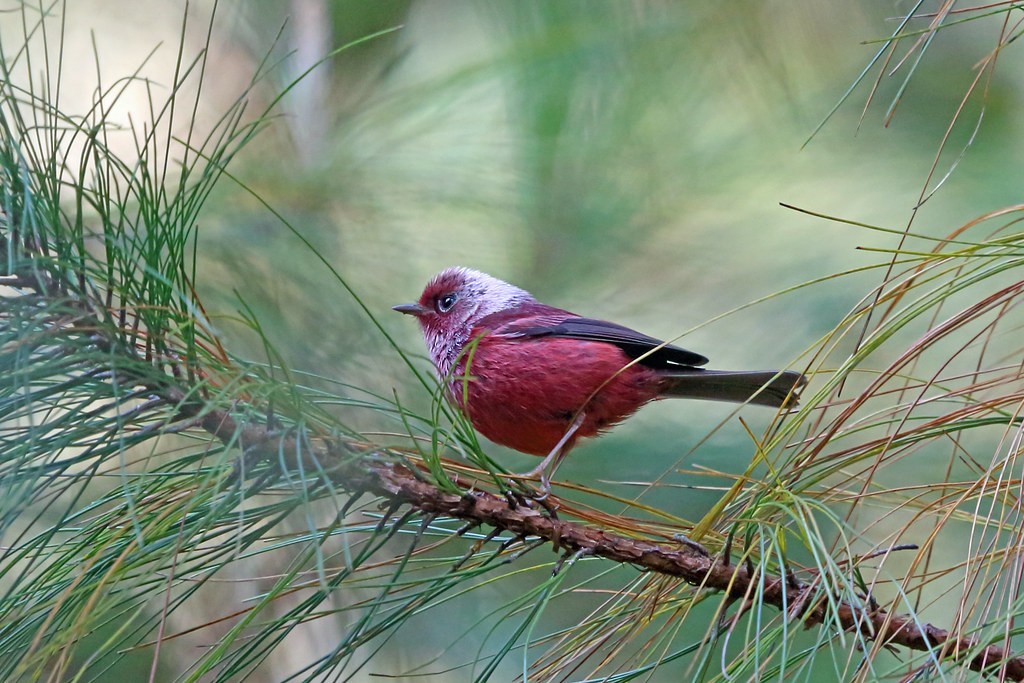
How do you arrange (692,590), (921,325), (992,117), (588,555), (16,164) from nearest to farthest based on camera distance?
(16,164) → (588,555) → (692,590) → (992,117) → (921,325)

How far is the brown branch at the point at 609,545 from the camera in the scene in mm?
1361

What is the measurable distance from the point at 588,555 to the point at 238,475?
61 centimetres

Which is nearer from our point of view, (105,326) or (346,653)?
(105,326)

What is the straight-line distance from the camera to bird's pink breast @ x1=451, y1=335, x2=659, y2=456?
9.06 feet

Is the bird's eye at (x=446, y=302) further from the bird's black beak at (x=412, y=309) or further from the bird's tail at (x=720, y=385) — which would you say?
the bird's tail at (x=720, y=385)

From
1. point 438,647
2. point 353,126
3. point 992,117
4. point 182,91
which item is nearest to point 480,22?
point 353,126

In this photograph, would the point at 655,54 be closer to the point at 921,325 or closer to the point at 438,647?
the point at 921,325

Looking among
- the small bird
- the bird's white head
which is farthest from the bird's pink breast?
the bird's white head

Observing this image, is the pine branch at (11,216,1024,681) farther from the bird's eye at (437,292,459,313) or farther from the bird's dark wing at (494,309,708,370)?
the bird's eye at (437,292,459,313)

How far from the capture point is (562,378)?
281 centimetres

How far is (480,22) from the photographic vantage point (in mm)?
3734

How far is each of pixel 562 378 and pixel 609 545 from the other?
3.92ft

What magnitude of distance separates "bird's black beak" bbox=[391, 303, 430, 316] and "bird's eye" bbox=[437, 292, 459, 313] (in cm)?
5

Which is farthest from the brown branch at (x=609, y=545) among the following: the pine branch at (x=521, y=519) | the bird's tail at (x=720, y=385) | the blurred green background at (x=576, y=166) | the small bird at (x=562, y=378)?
the blurred green background at (x=576, y=166)
